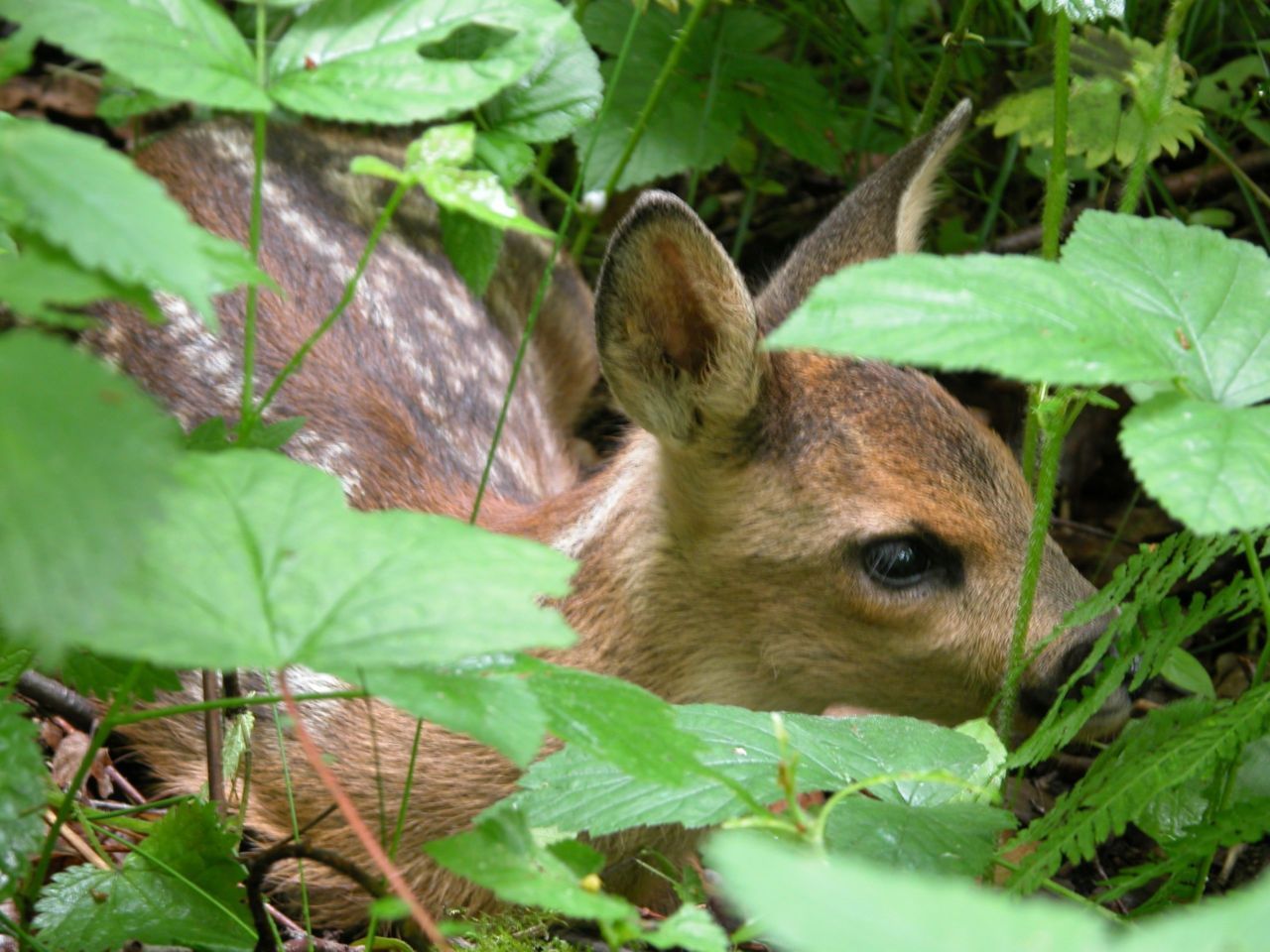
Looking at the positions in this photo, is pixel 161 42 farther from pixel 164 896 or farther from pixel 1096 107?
pixel 1096 107

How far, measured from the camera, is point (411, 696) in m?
1.60

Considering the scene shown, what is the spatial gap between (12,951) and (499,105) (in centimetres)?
182

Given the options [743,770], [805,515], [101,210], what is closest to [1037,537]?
[805,515]

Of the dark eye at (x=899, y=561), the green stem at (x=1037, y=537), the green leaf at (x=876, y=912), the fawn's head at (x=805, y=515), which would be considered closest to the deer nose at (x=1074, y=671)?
the fawn's head at (x=805, y=515)

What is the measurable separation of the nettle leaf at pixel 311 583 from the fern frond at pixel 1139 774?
3.16ft

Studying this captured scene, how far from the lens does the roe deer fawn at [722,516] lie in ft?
10.3

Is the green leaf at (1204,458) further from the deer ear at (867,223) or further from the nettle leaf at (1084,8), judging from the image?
the deer ear at (867,223)

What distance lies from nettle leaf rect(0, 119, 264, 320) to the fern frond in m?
1.41

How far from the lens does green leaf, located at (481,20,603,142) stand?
3.06 metres

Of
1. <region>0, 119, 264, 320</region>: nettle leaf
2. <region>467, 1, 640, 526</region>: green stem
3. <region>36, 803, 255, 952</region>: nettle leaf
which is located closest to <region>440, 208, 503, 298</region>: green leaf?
<region>467, 1, 640, 526</region>: green stem

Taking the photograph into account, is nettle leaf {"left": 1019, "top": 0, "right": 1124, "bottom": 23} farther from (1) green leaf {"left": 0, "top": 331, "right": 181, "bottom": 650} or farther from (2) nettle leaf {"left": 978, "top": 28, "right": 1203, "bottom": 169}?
(1) green leaf {"left": 0, "top": 331, "right": 181, "bottom": 650}

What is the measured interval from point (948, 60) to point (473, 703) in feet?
8.74

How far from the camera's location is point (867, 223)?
11.9 feet

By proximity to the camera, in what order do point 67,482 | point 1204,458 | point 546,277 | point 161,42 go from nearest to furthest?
point 67,482 < point 1204,458 < point 161,42 < point 546,277
